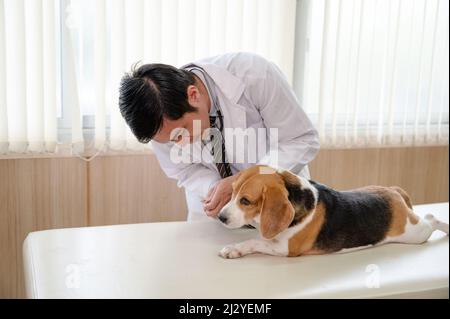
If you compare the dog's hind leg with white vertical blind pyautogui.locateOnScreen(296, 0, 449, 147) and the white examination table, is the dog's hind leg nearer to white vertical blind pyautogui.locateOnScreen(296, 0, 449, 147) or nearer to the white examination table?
the white examination table

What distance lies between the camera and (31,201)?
2.90 ft

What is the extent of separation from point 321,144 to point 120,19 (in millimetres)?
515

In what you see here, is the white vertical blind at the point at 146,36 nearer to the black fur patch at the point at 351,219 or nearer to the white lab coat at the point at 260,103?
the white lab coat at the point at 260,103

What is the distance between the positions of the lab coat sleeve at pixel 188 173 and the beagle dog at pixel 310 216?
20 centimetres

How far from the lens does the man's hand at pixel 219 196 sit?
2.68ft

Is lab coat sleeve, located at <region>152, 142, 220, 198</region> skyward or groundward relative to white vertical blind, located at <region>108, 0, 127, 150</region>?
groundward

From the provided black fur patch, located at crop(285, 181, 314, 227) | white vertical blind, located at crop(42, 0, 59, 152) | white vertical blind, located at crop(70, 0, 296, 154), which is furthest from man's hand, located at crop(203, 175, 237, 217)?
white vertical blind, located at crop(42, 0, 59, 152)

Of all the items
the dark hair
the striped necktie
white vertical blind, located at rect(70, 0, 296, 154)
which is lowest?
the striped necktie

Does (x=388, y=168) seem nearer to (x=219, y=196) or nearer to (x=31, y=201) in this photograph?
(x=219, y=196)

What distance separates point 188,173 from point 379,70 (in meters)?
0.48

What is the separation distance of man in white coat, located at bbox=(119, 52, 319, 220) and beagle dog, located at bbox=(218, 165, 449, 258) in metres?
0.08

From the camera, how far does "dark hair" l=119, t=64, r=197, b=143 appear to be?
0.71 m

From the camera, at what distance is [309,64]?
1.09 metres
